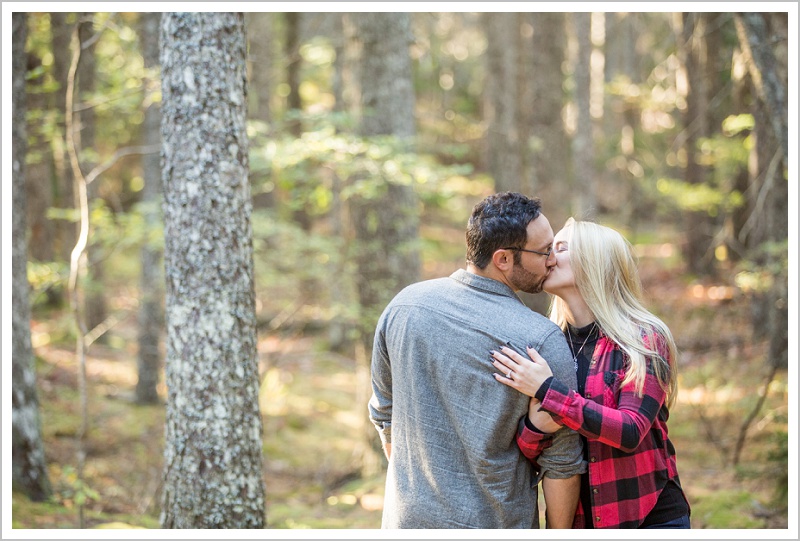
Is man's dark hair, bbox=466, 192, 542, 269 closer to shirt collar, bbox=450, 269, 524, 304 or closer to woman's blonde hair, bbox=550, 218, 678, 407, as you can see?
shirt collar, bbox=450, 269, 524, 304

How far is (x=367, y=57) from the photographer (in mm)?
7676

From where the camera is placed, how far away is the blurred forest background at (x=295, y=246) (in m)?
4.00

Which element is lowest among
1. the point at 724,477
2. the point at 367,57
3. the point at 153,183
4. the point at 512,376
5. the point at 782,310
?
the point at 724,477

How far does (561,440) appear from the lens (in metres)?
2.72

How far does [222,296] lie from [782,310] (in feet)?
23.9

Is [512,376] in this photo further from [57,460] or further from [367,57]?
[57,460]

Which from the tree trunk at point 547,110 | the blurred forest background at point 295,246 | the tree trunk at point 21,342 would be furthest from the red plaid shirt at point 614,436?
the tree trunk at point 547,110

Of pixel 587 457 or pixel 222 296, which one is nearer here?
pixel 587 457

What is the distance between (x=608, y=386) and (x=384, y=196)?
515 cm

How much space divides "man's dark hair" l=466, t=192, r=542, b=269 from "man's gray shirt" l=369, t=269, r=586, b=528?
0.11 m

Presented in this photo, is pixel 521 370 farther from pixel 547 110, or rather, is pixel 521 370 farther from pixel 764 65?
pixel 547 110

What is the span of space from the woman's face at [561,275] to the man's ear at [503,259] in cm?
29

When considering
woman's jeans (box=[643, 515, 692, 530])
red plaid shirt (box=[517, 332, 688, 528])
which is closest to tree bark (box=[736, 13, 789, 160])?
red plaid shirt (box=[517, 332, 688, 528])

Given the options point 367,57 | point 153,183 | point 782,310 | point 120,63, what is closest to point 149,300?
point 153,183
